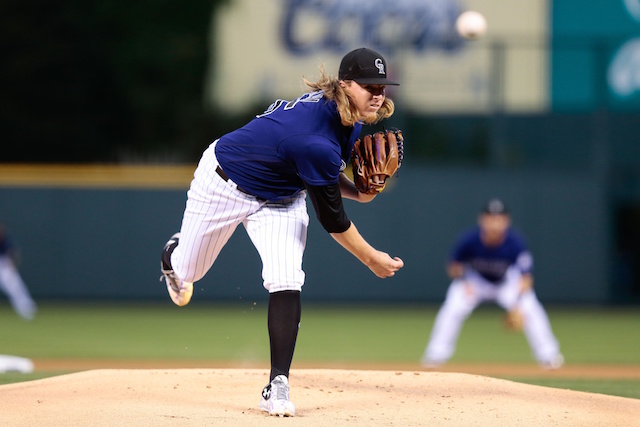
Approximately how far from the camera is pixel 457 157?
1535 cm

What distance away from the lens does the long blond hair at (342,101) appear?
14.5 feet

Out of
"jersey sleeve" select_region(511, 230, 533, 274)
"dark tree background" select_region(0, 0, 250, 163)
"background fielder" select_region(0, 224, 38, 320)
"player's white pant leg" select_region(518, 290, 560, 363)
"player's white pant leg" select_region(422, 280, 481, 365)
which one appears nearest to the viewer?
"player's white pant leg" select_region(518, 290, 560, 363)

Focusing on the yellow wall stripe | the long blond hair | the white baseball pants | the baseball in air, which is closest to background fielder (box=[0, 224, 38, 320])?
the yellow wall stripe

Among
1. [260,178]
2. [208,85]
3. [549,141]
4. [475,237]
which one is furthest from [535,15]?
[260,178]

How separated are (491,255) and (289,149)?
207 inches

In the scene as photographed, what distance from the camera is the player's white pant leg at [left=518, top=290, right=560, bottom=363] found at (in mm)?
8820

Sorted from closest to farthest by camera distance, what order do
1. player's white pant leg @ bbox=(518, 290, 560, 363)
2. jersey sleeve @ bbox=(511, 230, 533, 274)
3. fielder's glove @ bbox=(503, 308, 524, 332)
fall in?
fielder's glove @ bbox=(503, 308, 524, 332), player's white pant leg @ bbox=(518, 290, 560, 363), jersey sleeve @ bbox=(511, 230, 533, 274)

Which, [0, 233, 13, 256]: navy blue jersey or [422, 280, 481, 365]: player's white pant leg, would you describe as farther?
[0, 233, 13, 256]: navy blue jersey

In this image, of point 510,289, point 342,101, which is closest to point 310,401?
point 342,101

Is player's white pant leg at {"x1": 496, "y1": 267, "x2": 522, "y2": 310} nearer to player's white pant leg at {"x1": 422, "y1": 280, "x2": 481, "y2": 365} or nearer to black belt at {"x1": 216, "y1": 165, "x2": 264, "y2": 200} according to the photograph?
player's white pant leg at {"x1": 422, "y1": 280, "x2": 481, "y2": 365}

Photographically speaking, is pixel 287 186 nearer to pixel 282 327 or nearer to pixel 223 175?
pixel 223 175

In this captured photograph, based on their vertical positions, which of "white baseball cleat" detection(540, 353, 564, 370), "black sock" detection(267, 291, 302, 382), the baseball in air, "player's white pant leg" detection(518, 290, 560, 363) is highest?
the baseball in air

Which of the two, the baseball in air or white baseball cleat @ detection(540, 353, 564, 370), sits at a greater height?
the baseball in air

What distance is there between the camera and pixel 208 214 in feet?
15.8
